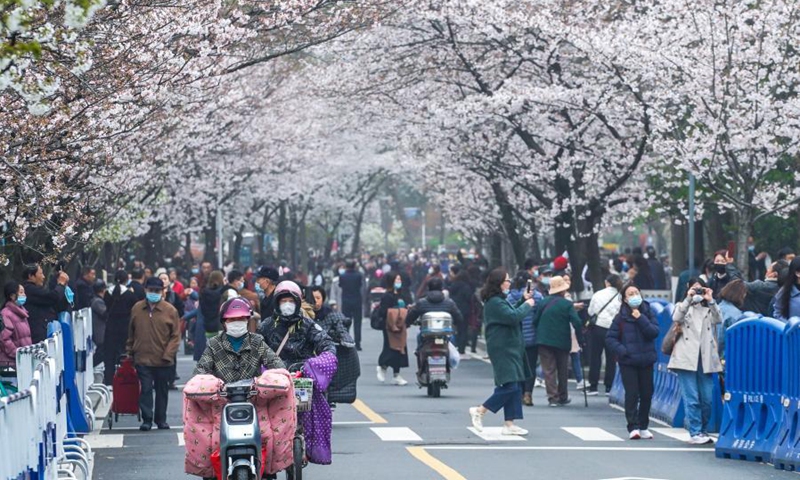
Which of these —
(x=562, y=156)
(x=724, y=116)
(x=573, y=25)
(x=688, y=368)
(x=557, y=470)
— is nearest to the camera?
(x=557, y=470)

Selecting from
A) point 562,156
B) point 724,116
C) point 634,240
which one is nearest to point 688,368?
point 724,116

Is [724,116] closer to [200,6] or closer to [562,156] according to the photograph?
[562,156]

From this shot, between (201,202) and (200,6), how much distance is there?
32166mm

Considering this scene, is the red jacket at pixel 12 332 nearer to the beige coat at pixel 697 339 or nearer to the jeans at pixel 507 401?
the jeans at pixel 507 401

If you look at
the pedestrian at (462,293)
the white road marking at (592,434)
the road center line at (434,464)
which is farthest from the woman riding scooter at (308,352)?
the pedestrian at (462,293)

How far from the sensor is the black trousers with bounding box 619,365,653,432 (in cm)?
1745

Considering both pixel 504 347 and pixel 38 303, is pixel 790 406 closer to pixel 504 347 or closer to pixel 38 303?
pixel 504 347

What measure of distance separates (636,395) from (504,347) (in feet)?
4.77

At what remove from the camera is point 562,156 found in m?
31.3

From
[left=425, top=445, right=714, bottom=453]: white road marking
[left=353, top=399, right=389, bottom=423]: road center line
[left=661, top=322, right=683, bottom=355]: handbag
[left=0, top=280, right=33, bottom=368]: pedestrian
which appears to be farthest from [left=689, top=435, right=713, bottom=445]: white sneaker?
[left=0, top=280, right=33, bottom=368]: pedestrian

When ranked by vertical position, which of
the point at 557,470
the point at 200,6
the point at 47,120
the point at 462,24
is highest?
the point at 462,24

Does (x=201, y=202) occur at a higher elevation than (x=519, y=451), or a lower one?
higher

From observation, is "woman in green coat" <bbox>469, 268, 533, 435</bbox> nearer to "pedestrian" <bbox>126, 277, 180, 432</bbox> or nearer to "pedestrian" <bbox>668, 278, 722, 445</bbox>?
"pedestrian" <bbox>668, 278, 722, 445</bbox>

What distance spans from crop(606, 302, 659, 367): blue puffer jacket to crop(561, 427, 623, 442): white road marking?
0.78 metres
